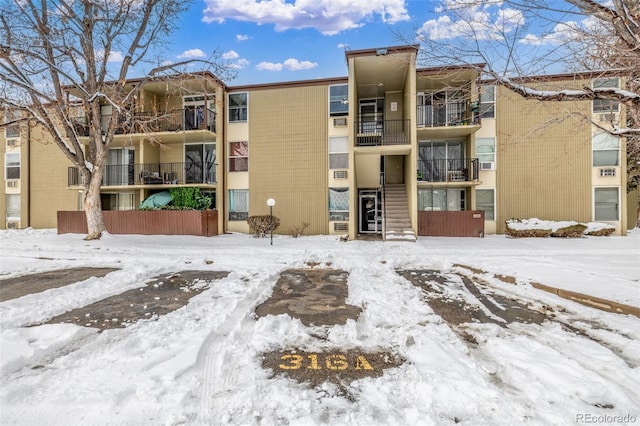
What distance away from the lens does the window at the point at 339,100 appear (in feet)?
50.8

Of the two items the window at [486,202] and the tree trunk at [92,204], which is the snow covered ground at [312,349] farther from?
the window at [486,202]

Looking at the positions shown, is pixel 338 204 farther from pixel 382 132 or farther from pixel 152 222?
pixel 152 222

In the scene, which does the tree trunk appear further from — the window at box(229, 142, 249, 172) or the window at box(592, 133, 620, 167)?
the window at box(592, 133, 620, 167)

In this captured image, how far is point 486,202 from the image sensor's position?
1534 centimetres

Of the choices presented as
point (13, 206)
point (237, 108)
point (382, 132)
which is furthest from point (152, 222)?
point (13, 206)

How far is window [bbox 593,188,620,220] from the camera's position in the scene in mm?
14406

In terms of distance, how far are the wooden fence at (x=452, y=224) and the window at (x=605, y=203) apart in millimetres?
6064

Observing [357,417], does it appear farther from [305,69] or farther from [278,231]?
[305,69]

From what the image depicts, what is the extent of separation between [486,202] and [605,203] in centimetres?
539

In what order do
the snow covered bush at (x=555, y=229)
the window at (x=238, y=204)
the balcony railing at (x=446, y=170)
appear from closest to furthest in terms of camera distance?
1. the snow covered bush at (x=555, y=229)
2. the balcony railing at (x=446, y=170)
3. the window at (x=238, y=204)

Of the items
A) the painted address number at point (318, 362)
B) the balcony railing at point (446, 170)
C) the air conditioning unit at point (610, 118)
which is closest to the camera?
the painted address number at point (318, 362)

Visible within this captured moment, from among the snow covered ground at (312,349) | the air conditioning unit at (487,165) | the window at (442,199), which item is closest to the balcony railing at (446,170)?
the air conditioning unit at (487,165)

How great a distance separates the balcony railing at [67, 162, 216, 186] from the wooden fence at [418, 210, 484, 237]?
37.0ft

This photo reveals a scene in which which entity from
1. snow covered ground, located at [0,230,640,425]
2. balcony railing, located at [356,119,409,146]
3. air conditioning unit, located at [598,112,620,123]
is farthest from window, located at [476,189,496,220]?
snow covered ground, located at [0,230,640,425]
